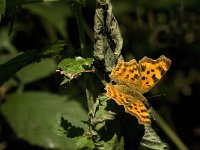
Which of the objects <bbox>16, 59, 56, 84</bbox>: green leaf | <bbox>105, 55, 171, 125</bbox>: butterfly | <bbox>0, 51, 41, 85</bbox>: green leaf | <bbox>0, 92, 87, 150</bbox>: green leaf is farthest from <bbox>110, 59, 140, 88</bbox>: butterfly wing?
<bbox>16, 59, 56, 84</bbox>: green leaf

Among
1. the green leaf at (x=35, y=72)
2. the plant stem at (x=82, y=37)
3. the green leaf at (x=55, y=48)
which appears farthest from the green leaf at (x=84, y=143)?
the green leaf at (x=35, y=72)

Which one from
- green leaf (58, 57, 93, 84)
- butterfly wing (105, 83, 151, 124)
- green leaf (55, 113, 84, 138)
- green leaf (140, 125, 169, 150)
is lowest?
green leaf (140, 125, 169, 150)

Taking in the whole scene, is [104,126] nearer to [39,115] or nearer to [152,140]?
[152,140]

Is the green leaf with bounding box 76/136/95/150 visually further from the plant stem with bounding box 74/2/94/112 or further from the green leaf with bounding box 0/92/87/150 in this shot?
the green leaf with bounding box 0/92/87/150

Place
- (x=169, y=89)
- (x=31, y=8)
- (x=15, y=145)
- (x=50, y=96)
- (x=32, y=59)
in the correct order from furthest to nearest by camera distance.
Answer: (x=169, y=89)
(x=31, y=8)
(x=15, y=145)
(x=50, y=96)
(x=32, y=59)

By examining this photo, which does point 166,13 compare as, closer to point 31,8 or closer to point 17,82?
point 31,8

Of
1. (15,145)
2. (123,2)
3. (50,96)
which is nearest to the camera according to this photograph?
(50,96)

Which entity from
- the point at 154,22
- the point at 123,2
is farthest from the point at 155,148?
the point at 123,2
